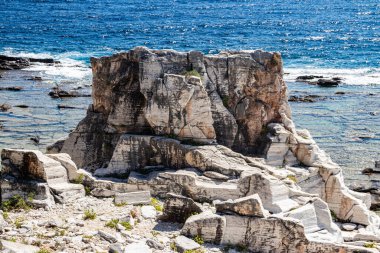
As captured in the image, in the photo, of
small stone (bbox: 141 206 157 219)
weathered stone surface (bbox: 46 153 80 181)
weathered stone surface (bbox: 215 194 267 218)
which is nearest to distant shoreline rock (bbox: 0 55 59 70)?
weathered stone surface (bbox: 46 153 80 181)

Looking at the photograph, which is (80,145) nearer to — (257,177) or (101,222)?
(101,222)

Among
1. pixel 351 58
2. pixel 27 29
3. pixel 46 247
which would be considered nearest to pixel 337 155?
pixel 46 247

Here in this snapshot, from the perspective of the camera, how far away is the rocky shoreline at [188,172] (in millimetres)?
16953

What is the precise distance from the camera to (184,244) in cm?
1647

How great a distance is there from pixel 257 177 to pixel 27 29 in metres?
80.0

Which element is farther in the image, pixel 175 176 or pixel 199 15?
pixel 199 15

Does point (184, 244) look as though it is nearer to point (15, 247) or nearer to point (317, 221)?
point (15, 247)

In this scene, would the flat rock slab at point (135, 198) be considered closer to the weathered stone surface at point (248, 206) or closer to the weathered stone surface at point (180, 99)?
the weathered stone surface at point (180, 99)

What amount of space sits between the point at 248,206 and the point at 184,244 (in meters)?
1.95

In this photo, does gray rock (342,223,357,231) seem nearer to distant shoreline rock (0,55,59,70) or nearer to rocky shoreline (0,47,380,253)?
rocky shoreline (0,47,380,253)

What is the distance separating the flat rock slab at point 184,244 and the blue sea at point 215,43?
16097 mm

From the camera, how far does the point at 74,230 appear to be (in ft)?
54.6

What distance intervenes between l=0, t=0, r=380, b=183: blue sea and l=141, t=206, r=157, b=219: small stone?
14.9m

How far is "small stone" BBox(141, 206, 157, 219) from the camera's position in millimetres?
18289
